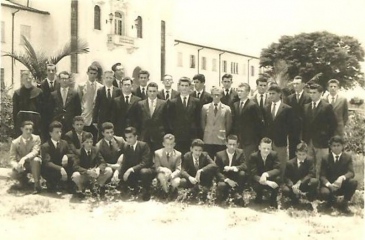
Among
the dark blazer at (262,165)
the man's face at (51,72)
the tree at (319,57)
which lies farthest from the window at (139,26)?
the dark blazer at (262,165)

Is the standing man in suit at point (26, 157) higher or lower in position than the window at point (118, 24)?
lower

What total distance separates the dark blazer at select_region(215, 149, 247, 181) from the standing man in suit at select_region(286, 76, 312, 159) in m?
0.56

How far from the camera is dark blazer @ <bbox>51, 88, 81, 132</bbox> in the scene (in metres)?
4.46

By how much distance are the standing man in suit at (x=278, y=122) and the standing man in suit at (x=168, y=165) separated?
2.95 ft

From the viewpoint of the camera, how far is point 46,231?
12.1 feet

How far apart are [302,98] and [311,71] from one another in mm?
764

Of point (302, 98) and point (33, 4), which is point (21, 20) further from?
point (302, 98)

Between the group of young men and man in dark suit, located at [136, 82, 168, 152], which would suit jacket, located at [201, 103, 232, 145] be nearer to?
the group of young men

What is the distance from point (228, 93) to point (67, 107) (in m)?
1.63

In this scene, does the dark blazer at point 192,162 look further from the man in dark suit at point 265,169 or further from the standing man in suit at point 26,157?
the standing man in suit at point 26,157

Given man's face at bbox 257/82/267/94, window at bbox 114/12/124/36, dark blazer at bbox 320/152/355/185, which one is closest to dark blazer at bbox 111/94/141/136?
man's face at bbox 257/82/267/94

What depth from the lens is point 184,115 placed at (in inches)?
168

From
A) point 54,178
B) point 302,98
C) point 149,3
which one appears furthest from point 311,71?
point 149,3

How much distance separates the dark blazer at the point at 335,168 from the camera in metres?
3.76
